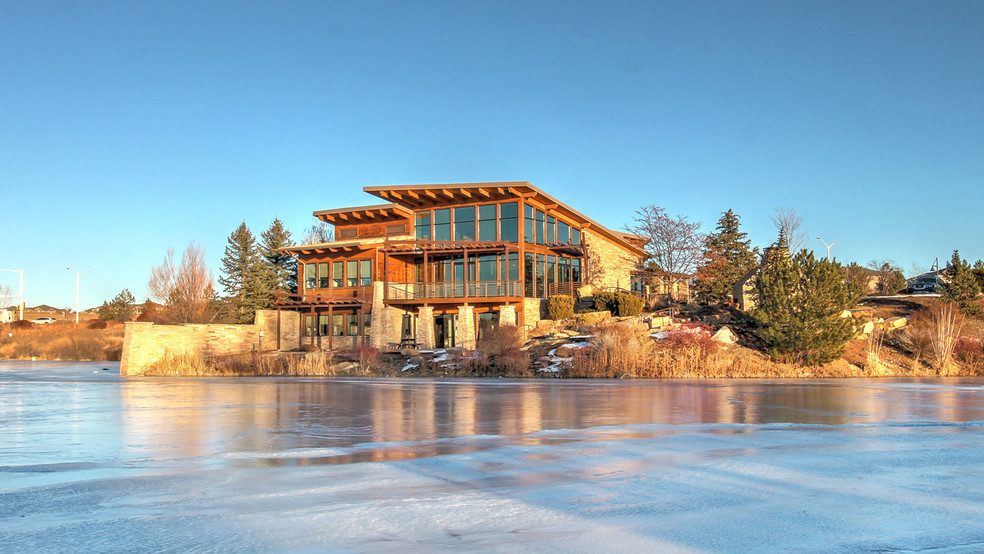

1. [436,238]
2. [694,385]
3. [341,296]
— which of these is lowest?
[694,385]

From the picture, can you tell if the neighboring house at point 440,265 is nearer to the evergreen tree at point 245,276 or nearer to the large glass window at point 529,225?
the large glass window at point 529,225

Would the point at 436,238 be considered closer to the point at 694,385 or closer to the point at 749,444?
the point at 694,385

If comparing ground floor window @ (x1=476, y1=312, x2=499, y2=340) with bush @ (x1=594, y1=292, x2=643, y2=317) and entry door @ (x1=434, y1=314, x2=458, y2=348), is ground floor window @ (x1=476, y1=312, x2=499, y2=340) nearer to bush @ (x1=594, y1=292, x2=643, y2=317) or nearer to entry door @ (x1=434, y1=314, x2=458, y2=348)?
entry door @ (x1=434, y1=314, x2=458, y2=348)

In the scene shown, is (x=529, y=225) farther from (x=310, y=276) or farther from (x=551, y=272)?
(x=310, y=276)

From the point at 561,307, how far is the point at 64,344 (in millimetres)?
38614

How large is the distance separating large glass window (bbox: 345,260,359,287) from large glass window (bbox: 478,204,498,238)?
7.71 metres

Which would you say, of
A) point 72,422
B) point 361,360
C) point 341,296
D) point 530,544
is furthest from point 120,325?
point 530,544

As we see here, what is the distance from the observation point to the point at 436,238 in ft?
124

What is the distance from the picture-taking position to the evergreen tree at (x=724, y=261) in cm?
3947

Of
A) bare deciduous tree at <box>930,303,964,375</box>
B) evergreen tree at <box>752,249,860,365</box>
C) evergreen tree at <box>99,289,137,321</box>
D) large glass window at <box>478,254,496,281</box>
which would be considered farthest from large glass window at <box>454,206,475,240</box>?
evergreen tree at <box>99,289,137,321</box>

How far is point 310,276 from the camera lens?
1626 inches

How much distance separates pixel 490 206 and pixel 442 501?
3144cm

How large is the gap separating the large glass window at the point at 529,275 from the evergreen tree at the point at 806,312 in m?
14.8

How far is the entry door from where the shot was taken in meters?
36.7
